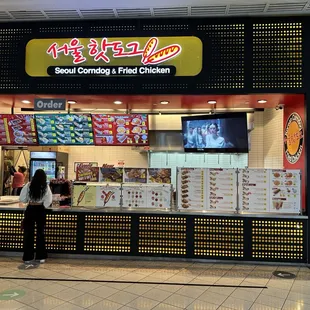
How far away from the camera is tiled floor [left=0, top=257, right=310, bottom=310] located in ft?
12.3

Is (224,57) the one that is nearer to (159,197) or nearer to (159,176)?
(159,176)

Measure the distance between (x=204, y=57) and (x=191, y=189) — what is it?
2306 mm

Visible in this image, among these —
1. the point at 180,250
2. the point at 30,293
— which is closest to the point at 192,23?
the point at 180,250

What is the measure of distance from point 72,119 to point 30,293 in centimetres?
316

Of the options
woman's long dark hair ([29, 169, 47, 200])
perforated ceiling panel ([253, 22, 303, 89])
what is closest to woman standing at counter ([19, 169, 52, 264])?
woman's long dark hair ([29, 169, 47, 200])

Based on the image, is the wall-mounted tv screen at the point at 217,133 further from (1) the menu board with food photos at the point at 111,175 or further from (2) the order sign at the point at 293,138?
(1) the menu board with food photos at the point at 111,175

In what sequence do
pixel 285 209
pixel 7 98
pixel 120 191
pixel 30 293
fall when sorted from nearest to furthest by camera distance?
pixel 30 293 < pixel 285 209 < pixel 120 191 < pixel 7 98

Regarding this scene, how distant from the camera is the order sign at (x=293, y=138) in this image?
5.64 meters

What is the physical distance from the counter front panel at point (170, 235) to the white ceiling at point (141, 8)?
3437mm

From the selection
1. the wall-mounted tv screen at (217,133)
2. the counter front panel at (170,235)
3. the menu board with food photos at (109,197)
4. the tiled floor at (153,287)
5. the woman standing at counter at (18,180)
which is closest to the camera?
the tiled floor at (153,287)

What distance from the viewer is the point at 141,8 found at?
209 inches

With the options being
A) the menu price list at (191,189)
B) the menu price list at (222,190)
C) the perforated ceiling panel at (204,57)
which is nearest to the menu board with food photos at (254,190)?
the menu price list at (222,190)

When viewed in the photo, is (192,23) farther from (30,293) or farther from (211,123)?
(30,293)

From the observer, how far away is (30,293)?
13.1ft
